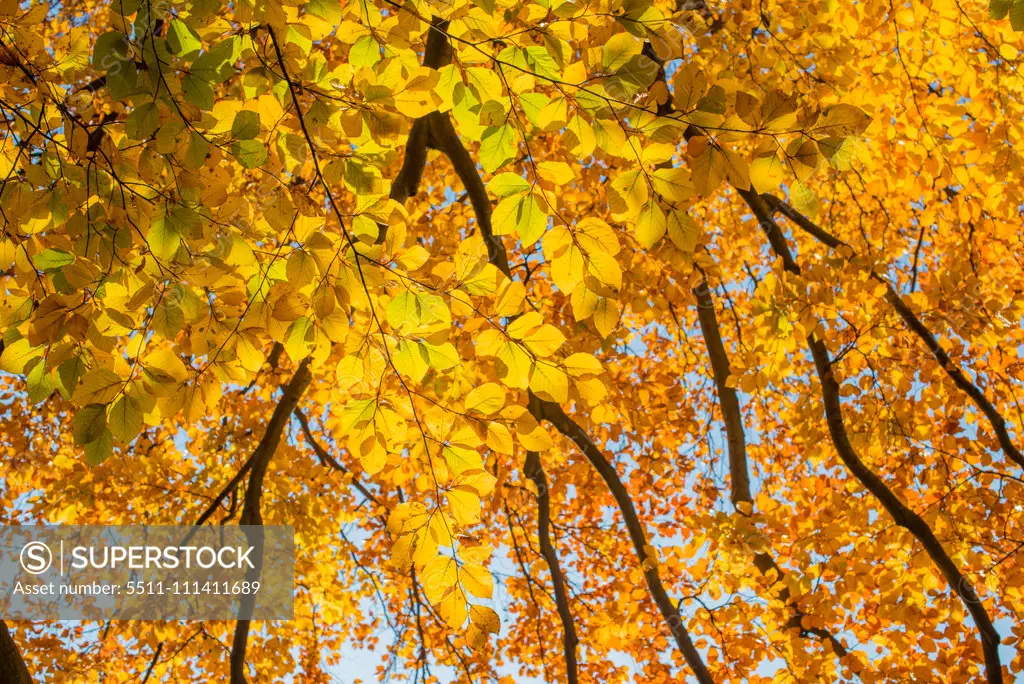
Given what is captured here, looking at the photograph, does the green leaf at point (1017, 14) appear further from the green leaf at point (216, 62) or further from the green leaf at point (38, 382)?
the green leaf at point (38, 382)

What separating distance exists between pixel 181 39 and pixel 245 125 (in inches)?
8.0

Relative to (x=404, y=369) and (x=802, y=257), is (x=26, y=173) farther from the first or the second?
(x=802, y=257)

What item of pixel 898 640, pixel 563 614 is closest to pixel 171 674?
pixel 563 614

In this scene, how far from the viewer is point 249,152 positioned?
1.49 meters

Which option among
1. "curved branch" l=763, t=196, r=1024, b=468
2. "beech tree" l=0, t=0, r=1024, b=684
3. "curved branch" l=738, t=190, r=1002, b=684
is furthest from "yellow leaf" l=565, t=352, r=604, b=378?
"curved branch" l=763, t=196, r=1024, b=468

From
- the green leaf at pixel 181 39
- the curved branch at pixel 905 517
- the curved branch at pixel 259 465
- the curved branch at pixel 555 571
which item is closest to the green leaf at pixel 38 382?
the green leaf at pixel 181 39

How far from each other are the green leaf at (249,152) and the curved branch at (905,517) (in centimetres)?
230

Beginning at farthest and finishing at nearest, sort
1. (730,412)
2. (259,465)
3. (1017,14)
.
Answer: (730,412), (259,465), (1017,14)

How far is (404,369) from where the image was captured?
4.77 ft

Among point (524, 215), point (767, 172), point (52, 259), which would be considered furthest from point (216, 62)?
point (767, 172)

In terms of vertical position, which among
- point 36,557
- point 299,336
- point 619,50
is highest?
point 36,557

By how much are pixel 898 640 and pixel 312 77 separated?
395 centimetres

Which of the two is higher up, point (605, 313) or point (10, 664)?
point (605, 313)

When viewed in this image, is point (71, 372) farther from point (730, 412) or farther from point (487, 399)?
point (730, 412)
